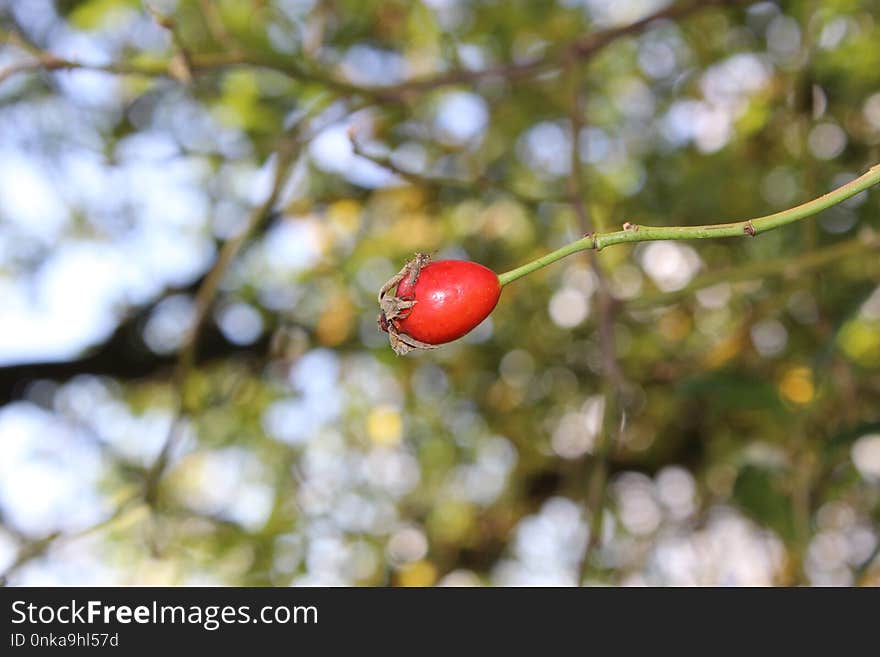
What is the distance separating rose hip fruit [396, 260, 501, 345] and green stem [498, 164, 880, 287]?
4 cm

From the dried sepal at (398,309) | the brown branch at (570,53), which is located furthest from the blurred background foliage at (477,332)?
the dried sepal at (398,309)

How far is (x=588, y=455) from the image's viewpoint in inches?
88.4

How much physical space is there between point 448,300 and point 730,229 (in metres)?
0.19

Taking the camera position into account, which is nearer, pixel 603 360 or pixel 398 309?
pixel 398 309

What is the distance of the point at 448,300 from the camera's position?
588 mm

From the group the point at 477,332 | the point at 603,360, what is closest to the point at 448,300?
the point at 603,360

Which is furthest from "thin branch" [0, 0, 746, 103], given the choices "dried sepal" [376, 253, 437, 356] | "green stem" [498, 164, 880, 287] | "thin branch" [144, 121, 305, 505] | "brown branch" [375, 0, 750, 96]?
"green stem" [498, 164, 880, 287]

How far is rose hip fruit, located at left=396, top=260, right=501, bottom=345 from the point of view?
1.92ft

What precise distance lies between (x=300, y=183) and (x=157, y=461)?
3.40ft

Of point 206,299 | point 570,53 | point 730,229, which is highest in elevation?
point 570,53

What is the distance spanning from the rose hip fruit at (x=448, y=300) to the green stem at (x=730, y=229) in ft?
0.12

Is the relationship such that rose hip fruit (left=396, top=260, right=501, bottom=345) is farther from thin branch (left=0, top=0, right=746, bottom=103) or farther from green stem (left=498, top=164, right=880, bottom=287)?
thin branch (left=0, top=0, right=746, bottom=103)

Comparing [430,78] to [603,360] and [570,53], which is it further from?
[603,360]
